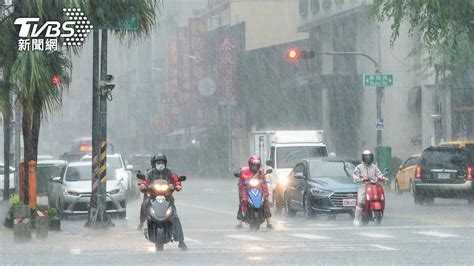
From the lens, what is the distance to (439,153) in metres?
40.9

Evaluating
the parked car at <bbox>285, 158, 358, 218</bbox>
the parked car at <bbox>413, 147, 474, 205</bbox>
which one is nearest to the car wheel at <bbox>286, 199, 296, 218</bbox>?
Result: the parked car at <bbox>285, 158, 358, 218</bbox>

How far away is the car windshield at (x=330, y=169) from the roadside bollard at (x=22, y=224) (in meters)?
9.99

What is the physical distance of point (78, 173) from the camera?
38906 mm

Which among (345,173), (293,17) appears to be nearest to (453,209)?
(345,173)

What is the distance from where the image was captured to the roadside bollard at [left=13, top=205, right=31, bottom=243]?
25.6 m

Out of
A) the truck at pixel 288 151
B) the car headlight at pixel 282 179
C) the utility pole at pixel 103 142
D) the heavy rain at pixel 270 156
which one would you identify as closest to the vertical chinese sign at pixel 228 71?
the heavy rain at pixel 270 156

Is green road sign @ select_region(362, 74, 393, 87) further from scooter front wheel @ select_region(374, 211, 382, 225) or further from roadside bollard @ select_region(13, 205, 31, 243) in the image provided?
roadside bollard @ select_region(13, 205, 31, 243)

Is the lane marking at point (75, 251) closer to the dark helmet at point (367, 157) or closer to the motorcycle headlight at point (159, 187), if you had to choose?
the motorcycle headlight at point (159, 187)

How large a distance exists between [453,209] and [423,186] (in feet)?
9.32

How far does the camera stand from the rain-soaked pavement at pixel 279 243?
64.3ft

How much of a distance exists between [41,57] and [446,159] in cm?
1736

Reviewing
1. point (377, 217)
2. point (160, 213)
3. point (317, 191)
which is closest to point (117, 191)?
point (317, 191)

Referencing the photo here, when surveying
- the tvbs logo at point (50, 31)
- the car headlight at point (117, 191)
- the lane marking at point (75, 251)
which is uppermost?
the tvbs logo at point (50, 31)

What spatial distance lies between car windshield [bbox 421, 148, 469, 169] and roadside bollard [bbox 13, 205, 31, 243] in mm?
18043
